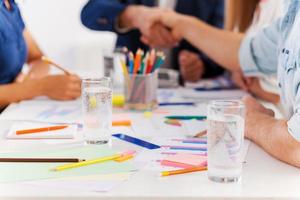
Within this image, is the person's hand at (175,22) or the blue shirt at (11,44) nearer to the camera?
→ the blue shirt at (11,44)

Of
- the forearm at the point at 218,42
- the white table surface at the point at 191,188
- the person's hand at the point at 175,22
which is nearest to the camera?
the white table surface at the point at 191,188

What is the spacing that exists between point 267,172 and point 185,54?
1147mm

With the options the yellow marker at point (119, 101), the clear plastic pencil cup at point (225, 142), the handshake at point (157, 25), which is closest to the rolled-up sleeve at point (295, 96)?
the clear plastic pencil cup at point (225, 142)

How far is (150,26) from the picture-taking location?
1.94 meters

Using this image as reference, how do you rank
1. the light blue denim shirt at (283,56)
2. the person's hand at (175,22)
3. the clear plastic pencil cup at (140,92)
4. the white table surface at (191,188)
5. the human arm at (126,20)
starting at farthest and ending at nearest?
the human arm at (126,20)
the person's hand at (175,22)
the clear plastic pencil cup at (140,92)
the light blue denim shirt at (283,56)
the white table surface at (191,188)

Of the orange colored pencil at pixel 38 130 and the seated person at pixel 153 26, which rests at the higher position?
the seated person at pixel 153 26

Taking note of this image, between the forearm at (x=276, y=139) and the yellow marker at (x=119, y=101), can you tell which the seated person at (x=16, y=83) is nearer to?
the yellow marker at (x=119, y=101)

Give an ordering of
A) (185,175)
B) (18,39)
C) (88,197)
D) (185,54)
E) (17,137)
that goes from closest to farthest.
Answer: (88,197) → (185,175) → (17,137) → (18,39) → (185,54)

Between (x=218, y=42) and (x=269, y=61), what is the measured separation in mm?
257

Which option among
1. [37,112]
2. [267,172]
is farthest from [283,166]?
[37,112]

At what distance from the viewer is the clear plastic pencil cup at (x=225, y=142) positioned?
2.98 ft

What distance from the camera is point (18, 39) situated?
5.58ft

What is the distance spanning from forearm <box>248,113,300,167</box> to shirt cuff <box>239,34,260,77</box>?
0.39 meters

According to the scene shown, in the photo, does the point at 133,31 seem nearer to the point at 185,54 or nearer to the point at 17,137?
the point at 185,54
